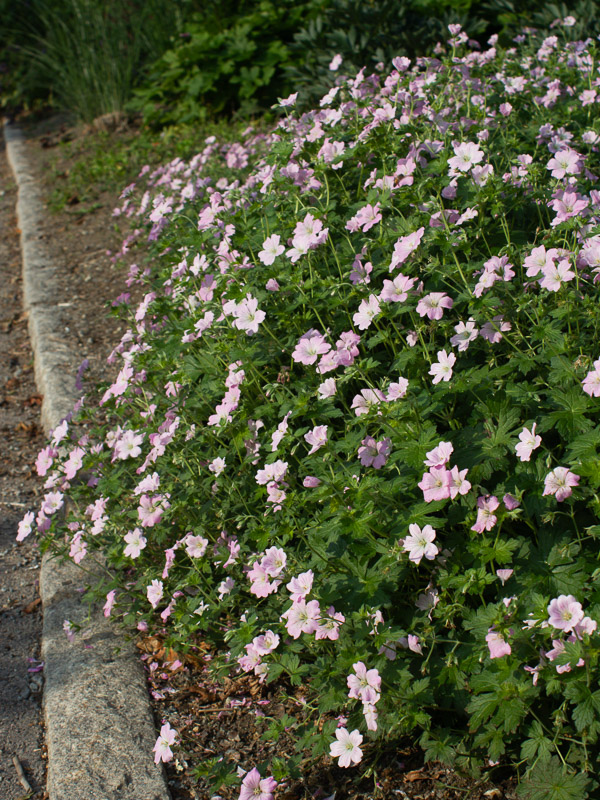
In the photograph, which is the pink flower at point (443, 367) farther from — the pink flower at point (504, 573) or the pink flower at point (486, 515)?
the pink flower at point (504, 573)

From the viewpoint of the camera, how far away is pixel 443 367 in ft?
6.62

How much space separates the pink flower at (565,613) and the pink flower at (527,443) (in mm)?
360

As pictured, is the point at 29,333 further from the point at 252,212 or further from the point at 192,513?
the point at 192,513

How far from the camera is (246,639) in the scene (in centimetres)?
201

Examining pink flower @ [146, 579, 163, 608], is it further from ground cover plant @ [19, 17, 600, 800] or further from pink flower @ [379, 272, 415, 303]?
pink flower @ [379, 272, 415, 303]

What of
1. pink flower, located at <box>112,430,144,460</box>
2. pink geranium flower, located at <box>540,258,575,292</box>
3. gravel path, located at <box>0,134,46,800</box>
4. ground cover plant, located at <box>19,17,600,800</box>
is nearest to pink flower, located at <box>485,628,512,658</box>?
ground cover plant, located at <box>19,17,600,800</box>

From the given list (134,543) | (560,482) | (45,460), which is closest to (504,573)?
(560,482)

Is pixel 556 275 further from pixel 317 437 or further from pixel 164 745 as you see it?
pixel 164 745

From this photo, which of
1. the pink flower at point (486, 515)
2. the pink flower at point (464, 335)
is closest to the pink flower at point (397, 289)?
the pink flower at point (464, 335)

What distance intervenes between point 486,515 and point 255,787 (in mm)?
817

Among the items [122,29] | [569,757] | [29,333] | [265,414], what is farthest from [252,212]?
[122,29]

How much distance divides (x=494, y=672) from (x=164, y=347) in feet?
5.69

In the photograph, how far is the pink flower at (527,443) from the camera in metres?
1.73

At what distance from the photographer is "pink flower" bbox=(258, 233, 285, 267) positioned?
2447 millimetres
